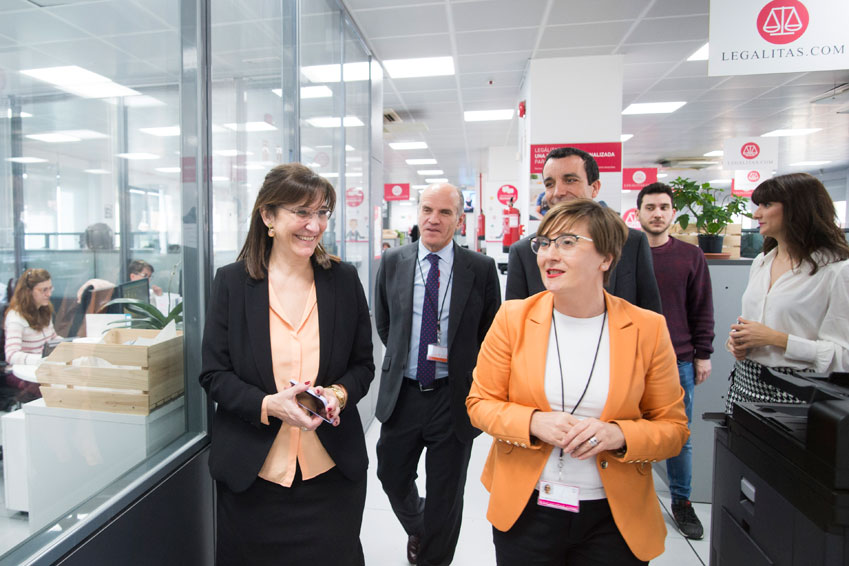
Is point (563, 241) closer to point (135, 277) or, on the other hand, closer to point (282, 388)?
point (282, 388)

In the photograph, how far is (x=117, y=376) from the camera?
1.64 meters

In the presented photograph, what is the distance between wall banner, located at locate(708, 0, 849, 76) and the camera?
303cm

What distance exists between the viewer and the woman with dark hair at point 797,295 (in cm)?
189

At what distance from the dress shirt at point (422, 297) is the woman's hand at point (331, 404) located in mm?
740

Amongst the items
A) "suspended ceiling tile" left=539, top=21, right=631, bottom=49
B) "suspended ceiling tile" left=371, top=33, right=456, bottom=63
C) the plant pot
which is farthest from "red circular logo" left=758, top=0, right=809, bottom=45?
"suspended ceiling tile" left=371, top=33, right=456, bottom=63

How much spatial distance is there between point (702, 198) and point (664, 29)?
2163mm

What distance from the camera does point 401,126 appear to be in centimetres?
841

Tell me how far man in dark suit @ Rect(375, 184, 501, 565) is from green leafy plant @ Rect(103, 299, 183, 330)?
0.87 metres


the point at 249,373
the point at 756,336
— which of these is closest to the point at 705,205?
the point at 756,336

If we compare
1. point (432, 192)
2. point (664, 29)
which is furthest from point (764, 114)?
point (432, 192)

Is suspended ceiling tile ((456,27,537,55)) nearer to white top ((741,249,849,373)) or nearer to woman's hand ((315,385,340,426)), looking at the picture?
white top ((741,249,849,373))

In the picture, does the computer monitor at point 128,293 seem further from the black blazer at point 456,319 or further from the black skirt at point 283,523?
the black blazer at point 456,319

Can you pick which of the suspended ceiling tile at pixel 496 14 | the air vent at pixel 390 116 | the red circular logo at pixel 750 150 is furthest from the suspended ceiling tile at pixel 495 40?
the red circular logo at pixel 750 150

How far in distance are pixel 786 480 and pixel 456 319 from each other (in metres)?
1.32
